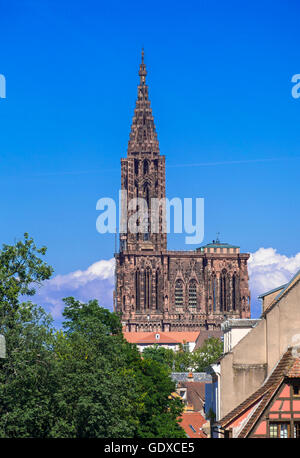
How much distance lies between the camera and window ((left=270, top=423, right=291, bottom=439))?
→ 4621cm

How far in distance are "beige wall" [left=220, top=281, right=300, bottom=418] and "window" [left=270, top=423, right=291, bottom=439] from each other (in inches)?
257

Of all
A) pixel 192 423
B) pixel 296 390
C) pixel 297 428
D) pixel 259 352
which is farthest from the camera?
pixel 192 423

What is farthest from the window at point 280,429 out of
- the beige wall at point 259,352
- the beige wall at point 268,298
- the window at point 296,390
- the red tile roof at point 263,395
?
the beige wall at point 268,298

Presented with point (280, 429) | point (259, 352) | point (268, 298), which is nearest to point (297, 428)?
point (280, 429)

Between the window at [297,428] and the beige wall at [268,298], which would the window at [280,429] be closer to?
the window at [297,428]

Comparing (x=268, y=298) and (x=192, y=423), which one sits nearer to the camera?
(x=268, y=298)

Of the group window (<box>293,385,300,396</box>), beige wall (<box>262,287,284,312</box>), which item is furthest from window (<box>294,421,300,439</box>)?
beige wall (<box>262,287,284,312</box>)

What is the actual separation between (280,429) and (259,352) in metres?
7.67

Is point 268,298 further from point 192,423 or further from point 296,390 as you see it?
point 192,423

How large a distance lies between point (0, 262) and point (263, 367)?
1979cm

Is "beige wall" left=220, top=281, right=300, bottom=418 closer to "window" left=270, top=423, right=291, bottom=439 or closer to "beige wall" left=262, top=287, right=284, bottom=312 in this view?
"window" left=270, top=423, right=291, bottom=439

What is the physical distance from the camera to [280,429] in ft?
152
